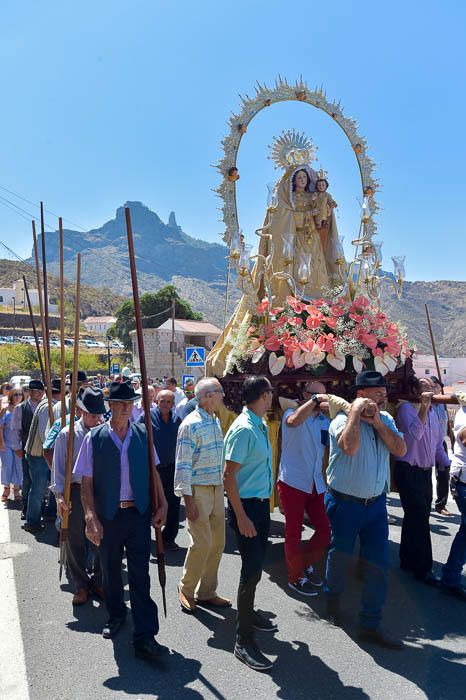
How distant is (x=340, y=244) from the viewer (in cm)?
761

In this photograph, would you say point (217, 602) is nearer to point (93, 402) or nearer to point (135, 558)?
point (135, 558)

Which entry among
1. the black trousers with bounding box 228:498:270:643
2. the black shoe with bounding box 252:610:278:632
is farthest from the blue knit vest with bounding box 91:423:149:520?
the black shoe with bounding box 252:610:278:632

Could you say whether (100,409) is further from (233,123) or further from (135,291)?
(233,123)

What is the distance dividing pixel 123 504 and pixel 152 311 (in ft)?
190

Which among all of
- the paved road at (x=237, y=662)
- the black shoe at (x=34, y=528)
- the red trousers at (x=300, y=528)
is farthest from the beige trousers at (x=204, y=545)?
the black shoe at (x=34, y=528)

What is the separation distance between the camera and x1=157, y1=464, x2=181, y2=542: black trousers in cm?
607

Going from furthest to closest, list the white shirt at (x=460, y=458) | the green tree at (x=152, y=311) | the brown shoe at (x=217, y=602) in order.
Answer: the green tree at (x=152, y=311)
the white shirt at (x=460, y=458)
the brown shoe at (x=217, y=602)

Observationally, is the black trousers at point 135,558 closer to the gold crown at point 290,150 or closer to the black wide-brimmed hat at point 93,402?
the black wide-brimmed hat at point 93,402

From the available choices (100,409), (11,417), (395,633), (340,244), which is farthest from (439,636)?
(11,417)

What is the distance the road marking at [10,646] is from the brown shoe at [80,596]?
1.47 ft

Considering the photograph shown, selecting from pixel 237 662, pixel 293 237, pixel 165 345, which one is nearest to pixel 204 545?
pixel 237 662

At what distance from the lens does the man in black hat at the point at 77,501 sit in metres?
4.67

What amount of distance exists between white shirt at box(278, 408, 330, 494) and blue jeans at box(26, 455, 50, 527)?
3216 mm

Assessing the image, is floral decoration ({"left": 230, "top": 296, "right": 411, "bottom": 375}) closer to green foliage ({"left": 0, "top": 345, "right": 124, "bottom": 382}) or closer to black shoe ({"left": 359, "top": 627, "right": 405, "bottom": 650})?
black shoe ({"left": 359, "top": 627, "right": 405, "bottom": 650})
